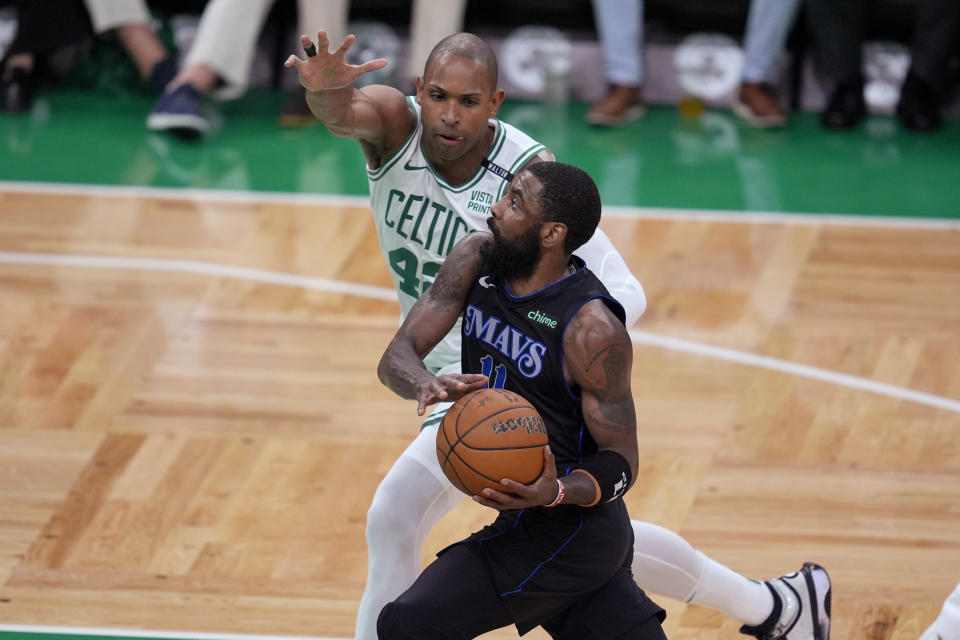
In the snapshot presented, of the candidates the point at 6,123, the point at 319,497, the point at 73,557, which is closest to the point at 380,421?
the point at 319,497

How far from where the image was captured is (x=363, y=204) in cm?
809

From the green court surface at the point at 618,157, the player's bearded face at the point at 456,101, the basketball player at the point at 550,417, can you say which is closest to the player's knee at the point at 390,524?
the basketball player at the point at 550,417

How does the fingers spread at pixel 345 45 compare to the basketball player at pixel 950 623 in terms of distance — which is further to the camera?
the fingers spread at pixel 345 45

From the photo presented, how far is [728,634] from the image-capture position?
15.1 feet

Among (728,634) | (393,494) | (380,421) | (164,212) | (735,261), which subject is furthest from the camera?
(164,212)

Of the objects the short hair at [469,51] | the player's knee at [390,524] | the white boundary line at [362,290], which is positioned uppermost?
the short hair at [469,51]

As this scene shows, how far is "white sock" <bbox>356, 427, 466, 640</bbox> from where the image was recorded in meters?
3.92

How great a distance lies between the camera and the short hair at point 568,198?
343 centimetres

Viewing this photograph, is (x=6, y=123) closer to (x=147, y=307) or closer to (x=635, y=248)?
(x=147, y=307)

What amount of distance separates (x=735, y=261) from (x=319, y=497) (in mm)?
3018

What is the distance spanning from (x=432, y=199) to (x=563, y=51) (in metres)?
5.85

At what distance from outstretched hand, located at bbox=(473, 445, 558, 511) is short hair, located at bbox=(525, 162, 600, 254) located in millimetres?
575

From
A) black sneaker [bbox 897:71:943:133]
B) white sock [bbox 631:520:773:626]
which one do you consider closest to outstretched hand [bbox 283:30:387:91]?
white sock [bbox 631:520:773:626]

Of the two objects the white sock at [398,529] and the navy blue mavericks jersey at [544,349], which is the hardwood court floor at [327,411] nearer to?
the white sock at [398,529]
